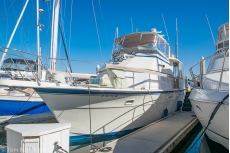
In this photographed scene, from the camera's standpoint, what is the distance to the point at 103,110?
20.4 ft

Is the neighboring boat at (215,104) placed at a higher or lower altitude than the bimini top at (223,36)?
lower

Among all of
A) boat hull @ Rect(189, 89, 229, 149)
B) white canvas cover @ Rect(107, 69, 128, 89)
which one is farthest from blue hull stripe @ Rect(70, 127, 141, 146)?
boat hull @ Rect(189, 89, 229, 149)

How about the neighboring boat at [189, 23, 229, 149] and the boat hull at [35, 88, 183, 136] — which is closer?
the neighboring boat at [189, 23, 229, 149]

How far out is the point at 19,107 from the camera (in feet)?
30.7

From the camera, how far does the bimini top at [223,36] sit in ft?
25.4

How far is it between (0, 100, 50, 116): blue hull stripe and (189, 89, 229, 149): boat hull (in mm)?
8501

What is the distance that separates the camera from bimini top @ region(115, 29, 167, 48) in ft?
31.6

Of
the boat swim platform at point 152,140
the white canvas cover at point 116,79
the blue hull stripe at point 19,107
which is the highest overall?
the white canvas cover at point 116,79

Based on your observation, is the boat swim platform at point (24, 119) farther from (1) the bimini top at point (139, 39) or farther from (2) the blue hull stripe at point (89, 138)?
(1) the bimini top at point (139, 39)

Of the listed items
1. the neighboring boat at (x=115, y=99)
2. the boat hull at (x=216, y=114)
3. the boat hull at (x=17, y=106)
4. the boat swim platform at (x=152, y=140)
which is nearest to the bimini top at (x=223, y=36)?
the neighboring boat at (x=115, y=99)

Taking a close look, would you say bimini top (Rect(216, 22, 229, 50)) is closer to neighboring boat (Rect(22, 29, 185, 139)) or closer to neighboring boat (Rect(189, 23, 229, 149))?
neighboring boat (Rect(189, 23, 229, 149))

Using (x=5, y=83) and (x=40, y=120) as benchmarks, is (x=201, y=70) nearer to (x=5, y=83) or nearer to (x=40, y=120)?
(x=5, y=83)

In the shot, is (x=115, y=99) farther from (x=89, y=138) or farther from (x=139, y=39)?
(x=139, y=39)

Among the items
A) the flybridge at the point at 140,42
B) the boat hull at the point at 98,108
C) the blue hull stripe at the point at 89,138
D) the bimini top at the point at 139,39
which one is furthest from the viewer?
the bimini top at the point at 139,39
